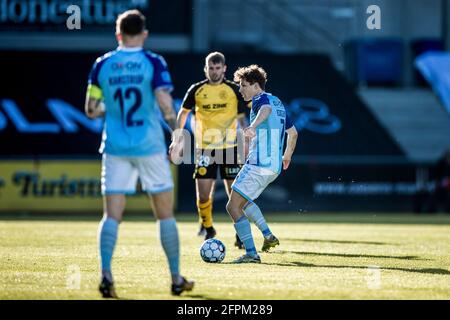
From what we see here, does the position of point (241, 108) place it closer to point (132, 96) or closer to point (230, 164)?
point (230, 164)

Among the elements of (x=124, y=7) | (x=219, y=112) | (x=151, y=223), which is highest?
(x=124, y=7)

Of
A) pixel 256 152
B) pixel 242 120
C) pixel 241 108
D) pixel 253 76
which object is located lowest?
pixel 256 152

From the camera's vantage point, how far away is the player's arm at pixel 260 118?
10766mm

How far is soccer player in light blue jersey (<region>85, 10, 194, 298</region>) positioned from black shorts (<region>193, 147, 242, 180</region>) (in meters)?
5.33

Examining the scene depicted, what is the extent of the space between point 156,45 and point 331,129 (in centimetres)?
579

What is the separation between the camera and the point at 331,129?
90.0 ft

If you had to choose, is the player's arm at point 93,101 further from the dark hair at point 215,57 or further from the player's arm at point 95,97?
the dark hair at point 215,57

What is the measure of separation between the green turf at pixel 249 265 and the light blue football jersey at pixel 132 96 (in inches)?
45.3

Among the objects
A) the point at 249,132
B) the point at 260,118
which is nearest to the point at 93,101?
the point at 249,132

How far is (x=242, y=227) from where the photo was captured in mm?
11469

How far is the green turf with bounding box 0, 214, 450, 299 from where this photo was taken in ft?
28.3

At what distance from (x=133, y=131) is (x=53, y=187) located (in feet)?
53.2

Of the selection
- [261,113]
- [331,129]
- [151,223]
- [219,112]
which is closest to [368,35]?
[331,129]
